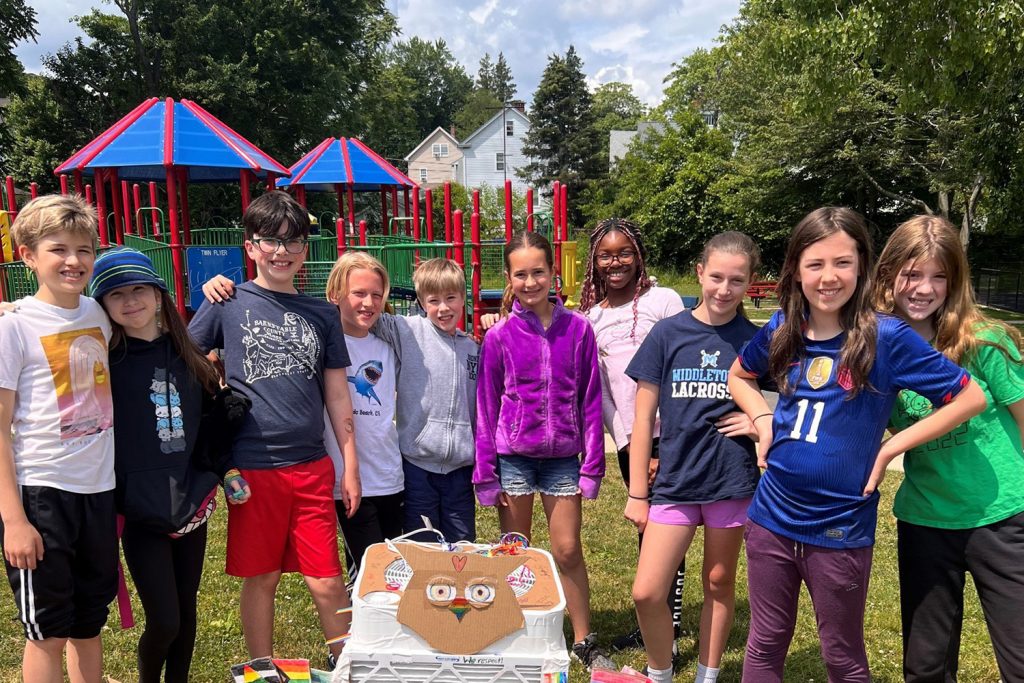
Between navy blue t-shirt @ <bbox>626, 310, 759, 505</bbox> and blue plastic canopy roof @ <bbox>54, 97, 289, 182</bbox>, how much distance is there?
10.4 metres

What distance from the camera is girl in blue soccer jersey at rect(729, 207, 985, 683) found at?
2.21 metres

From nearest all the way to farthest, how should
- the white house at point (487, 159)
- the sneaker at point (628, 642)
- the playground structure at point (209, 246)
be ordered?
1. the sneaker at point (628, 642)
2. the playground structure at point (209, 246)
3. the white house at point (487, 159)

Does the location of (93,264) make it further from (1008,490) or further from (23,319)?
(1008,490)

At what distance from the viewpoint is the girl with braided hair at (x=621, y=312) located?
10.6 ft

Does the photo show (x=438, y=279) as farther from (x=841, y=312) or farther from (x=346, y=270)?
(x=841, y=312)

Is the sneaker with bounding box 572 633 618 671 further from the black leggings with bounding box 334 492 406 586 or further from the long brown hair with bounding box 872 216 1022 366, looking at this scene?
the long brown hair with bounding box 872 216 1022 366

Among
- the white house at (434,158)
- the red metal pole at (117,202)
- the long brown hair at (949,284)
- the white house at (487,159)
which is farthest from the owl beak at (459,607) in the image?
the white house at (434,158)

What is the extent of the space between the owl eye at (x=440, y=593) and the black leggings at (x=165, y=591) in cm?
112

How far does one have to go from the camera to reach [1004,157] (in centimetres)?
1291

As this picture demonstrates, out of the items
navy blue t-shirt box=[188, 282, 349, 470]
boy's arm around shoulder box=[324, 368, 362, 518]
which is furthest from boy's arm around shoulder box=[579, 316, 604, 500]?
navy blue t-shirt box=[188, 282, 349, 470]

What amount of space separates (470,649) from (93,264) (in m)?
1.79

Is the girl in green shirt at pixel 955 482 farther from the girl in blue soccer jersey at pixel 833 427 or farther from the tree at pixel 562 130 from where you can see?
the tree at pixel 562 130

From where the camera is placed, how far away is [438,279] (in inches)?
125

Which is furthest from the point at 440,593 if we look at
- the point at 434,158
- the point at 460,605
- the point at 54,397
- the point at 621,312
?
the point at 434,158
